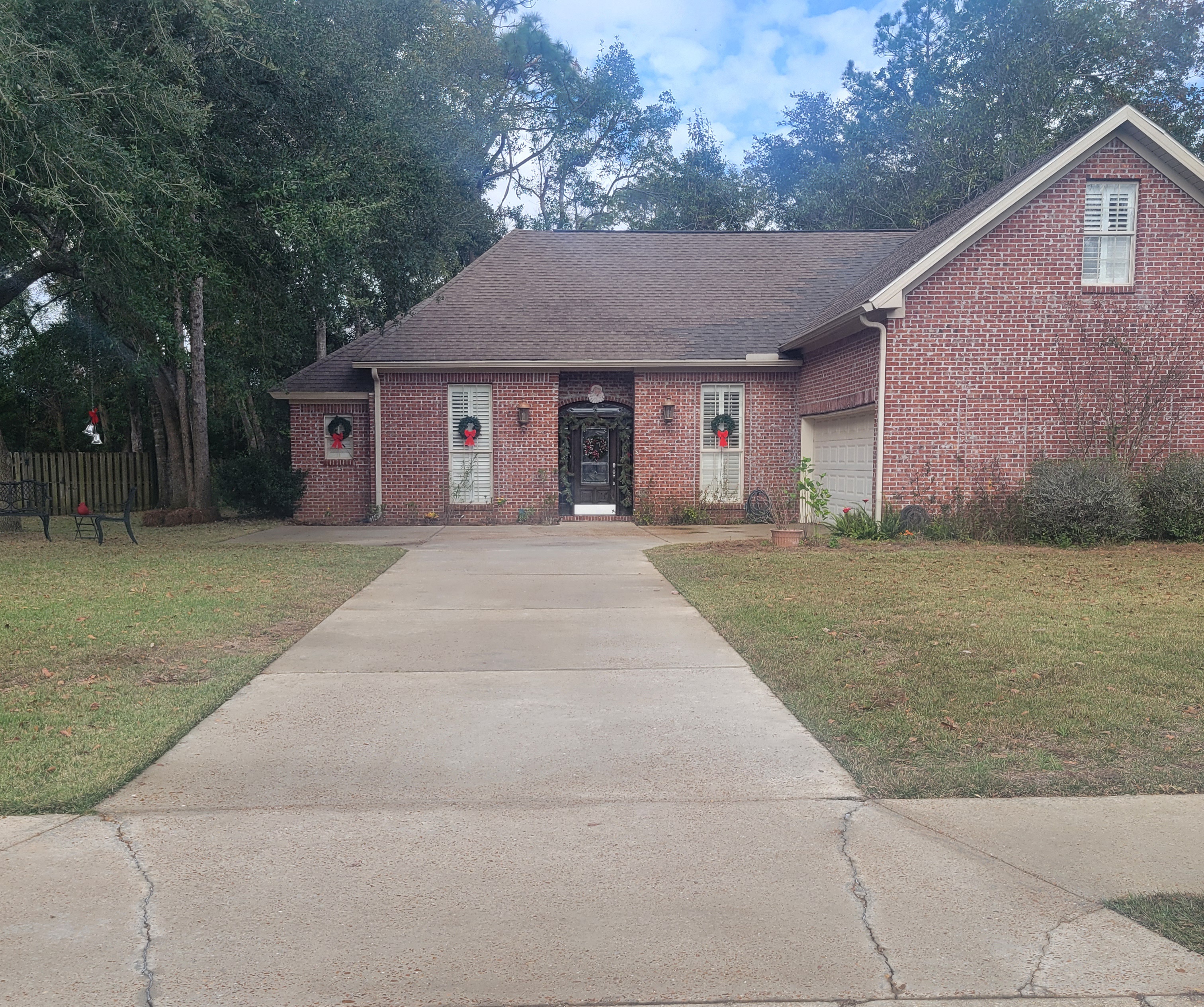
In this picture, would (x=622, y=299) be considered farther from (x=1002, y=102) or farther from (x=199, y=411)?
(x=1002, y=102)

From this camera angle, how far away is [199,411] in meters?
22.1

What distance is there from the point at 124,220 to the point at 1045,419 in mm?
13630

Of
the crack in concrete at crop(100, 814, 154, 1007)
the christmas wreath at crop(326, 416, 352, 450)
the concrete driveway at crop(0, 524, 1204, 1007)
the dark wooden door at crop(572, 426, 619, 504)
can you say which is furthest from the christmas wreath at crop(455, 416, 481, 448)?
the crack in concrete at crop(100, 814, 154, 1007)

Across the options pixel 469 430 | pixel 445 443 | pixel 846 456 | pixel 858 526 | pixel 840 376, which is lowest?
pixel 858 526

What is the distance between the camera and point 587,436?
821 inches

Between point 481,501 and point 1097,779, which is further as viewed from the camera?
point 481,501

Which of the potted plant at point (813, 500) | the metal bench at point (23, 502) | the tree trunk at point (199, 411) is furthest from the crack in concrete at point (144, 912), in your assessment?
the tree trunk at point (199, 411)

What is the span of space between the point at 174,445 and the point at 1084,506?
19794mm

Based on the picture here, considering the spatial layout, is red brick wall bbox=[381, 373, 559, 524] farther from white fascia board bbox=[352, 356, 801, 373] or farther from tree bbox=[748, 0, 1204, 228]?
tree bbox=[748, 0, 1204, 228]

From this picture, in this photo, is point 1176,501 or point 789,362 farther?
point 789,362

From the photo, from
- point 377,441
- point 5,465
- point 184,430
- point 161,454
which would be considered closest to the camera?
point 377,441

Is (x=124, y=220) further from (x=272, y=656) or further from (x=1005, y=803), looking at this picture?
(x=1005, y=803)

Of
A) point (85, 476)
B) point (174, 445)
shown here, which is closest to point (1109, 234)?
point (174, 445)

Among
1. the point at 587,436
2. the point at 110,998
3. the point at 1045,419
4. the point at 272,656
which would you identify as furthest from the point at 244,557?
the point at 1045,419
